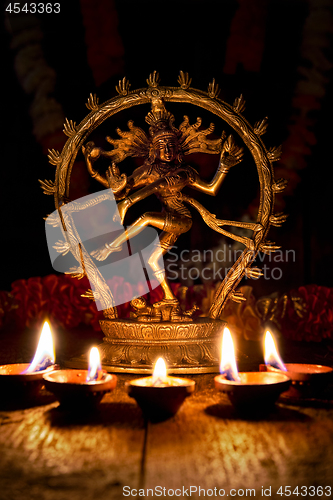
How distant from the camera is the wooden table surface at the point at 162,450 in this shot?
0.40 m

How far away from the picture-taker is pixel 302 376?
1.96ft

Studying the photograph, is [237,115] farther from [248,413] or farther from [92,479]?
[92,479]

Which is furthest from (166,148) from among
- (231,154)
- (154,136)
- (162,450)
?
(162,450)

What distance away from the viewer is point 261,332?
127 cm

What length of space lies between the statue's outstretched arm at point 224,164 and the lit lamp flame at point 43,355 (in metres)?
0.46

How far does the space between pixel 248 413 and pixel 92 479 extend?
24cm

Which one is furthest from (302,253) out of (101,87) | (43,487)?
(43,487)

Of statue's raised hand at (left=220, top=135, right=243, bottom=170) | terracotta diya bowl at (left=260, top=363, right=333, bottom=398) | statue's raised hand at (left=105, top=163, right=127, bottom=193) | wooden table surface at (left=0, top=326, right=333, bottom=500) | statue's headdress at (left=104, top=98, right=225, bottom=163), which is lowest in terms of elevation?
wooden table surface at (left=0, top=326, right=333, bottom=500)

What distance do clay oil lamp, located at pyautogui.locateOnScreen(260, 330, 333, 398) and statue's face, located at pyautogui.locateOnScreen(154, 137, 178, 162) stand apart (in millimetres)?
462

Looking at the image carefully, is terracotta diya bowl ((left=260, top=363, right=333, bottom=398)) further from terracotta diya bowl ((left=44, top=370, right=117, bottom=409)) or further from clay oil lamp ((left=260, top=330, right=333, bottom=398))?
terracotta diya bowl ((left=44, top=370, right=117, bottom=409))

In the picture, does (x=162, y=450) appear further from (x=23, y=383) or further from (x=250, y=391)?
(x=23, y=383)

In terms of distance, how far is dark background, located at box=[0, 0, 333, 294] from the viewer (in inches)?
55.5

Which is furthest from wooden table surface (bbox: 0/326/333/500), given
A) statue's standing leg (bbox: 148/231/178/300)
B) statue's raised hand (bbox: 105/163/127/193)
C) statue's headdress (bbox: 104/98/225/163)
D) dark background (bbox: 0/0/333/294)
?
dark background (bbox: 0/0/333/294)

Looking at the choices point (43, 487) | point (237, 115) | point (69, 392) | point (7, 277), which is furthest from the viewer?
point (7, 277)
